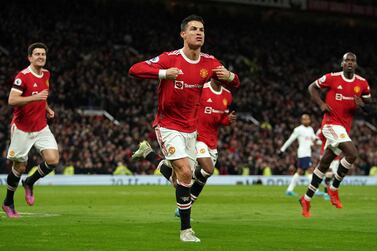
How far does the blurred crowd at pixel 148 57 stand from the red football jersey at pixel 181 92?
23474 millimetres

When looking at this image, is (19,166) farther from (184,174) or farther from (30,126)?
(184,174)

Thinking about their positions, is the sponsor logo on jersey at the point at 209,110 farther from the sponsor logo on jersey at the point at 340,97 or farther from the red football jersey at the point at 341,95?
the sponsor logo on jersey at the point at 340,97

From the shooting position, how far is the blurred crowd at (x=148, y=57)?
3859 cm

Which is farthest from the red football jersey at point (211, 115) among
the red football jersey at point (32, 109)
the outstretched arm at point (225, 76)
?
the outstretched arm at point (225, 76)

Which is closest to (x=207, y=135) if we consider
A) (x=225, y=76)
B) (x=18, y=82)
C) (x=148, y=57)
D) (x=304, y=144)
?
(x=18, y=82)

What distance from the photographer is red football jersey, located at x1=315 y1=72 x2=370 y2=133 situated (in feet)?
54.8

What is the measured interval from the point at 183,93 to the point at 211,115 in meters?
5.60

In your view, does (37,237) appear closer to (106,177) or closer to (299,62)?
(106,177)

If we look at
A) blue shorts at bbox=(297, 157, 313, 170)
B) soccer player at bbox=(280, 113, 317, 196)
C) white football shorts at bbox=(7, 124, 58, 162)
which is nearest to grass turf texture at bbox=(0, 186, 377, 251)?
white football shorts at bbox=(7, 124, 58, 162)

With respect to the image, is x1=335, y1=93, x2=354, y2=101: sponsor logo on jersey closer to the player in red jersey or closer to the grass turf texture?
the player in red jersey

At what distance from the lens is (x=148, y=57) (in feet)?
160

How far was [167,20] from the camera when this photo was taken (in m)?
53.6

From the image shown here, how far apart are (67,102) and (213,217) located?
26.5m

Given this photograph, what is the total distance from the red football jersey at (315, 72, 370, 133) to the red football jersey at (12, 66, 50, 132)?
19.2 ft
